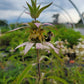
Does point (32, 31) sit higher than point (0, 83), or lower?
higher

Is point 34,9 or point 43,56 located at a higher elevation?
point 34,9

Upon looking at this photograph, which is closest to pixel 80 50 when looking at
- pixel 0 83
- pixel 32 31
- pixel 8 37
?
pixel 32 31

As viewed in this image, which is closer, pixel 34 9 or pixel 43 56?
pixel 34 9

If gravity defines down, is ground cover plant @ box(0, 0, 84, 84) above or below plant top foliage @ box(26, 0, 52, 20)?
below

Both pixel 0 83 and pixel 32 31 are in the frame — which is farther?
pixel 0 83

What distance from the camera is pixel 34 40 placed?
0.38 meters

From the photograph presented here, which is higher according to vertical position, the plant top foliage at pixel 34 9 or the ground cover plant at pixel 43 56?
the plant top foliage at pixel 34 9

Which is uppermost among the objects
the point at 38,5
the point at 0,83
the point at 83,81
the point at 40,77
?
the point at 38,5

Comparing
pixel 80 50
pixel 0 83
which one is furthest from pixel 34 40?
pixel 0 83

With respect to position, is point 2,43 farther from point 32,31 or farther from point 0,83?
point 32,31

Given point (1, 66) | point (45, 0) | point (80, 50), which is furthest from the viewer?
point (1, 66)

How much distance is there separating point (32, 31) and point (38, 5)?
0.09 m

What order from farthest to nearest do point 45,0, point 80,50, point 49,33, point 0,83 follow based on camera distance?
point 0,83 < point 80,50 < point 49,33 < point 45,0

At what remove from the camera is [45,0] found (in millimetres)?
310
